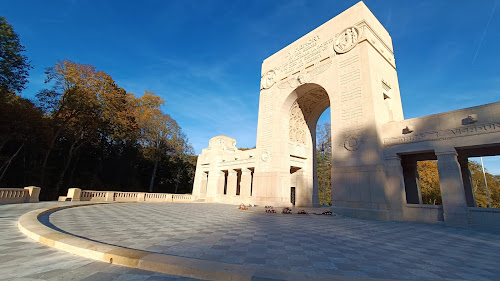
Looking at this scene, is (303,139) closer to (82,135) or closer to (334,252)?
(334,252)

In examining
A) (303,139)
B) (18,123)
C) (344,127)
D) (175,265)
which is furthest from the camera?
(303,139)

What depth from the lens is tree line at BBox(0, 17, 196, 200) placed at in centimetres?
1845

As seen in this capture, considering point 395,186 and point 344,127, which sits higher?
point 344,127

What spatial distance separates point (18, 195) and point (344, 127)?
2185cm

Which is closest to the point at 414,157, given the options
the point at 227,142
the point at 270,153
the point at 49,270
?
the point at 270,153

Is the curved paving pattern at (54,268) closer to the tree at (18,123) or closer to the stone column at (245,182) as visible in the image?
the tree at (18,123)

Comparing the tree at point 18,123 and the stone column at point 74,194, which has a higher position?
the tree at point 18,123

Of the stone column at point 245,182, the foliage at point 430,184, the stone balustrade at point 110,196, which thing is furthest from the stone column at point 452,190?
the stone balustrade at point 110,196

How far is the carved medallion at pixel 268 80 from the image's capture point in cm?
2166

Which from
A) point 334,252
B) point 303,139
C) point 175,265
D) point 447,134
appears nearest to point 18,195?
point 175,265

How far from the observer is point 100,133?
89.1 ft

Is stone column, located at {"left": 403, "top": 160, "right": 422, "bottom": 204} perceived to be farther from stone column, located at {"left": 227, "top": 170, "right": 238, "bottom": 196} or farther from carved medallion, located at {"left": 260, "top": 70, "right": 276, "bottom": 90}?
stone column, located at {"left": 227, "top": 170, "right": 238, "bottom": 196}

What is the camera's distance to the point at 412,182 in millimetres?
14320

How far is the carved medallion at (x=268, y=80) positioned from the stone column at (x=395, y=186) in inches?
509
